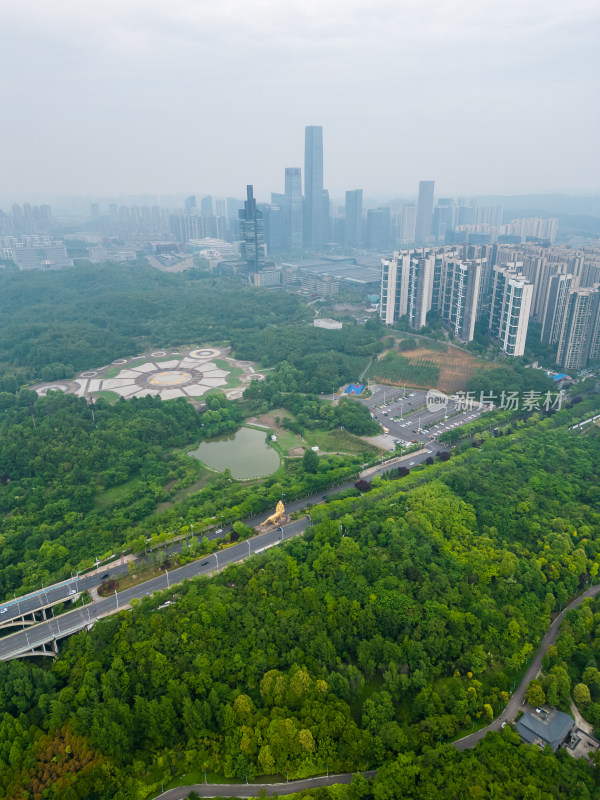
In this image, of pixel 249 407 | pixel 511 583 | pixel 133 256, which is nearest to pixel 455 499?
pixel 511 583

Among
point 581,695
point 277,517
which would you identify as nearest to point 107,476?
point 277,517

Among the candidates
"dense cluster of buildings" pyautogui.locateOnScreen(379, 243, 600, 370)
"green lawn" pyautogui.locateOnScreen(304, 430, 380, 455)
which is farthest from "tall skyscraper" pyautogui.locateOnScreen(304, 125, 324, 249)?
"green lawn" pyautogui.locateOnScreen(304, 430, 380, 455)

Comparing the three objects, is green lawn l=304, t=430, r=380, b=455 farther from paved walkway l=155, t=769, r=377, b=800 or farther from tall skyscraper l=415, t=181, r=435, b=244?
tall skyscraper l=415, t=181, r=435, b=244

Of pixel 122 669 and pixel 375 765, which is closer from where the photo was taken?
pixel 375 765

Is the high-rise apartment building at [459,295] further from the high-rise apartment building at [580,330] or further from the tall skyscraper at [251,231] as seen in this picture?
the tall skyscraper at [251,231]

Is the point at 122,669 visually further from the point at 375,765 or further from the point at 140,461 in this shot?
the point at 140,461

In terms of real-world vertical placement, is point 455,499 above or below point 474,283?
below

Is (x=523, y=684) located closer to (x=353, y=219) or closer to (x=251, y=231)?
(x=251, y=231)
